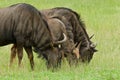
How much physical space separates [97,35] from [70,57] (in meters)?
5.29

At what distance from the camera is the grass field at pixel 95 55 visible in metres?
11.1

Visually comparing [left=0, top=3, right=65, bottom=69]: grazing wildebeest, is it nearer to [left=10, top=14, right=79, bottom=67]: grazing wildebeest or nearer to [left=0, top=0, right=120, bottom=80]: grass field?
[left=10, top=14, right=79, bottom=67]: grazing wildebeest

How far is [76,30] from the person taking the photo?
16297 mm

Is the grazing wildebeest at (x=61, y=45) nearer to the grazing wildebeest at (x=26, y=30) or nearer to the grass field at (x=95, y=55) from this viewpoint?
the grazing wildebeest at (x=26, y=30)

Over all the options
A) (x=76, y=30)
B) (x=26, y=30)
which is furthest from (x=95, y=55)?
(x=26, y=30)

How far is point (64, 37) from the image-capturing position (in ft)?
47.0

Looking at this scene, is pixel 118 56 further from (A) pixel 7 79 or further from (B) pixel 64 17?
(A) pixel 7 79

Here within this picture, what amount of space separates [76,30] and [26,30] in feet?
10.8

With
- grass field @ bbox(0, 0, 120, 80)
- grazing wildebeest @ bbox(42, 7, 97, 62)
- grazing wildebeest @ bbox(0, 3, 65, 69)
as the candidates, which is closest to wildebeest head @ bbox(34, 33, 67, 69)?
grazing wildebeest @ bbox(0, 3, 65, 69)

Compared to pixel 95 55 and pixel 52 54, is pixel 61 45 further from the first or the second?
pixel 95 55

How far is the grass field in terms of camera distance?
438 inches

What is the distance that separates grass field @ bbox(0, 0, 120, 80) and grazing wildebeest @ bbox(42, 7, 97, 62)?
360 mm

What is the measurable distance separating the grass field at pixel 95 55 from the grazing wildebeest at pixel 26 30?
2.35 ft

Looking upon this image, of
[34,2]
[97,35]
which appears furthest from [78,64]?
[34,2]
